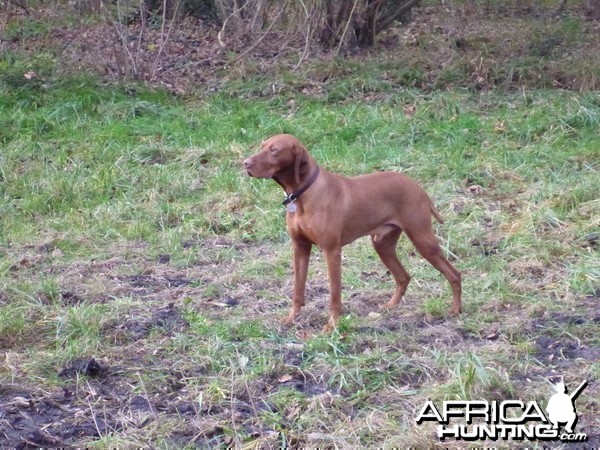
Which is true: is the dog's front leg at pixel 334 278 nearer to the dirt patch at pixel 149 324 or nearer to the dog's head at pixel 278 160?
the dog's head at pixel 278 160

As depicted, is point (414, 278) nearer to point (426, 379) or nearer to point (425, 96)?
point (426, 379)

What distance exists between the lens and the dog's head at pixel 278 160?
599 cm

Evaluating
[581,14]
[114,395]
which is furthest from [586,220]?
[581,14]

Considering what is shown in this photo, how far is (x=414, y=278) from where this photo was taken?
24.4 feet

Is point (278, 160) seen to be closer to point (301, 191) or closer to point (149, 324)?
point (301, 191)

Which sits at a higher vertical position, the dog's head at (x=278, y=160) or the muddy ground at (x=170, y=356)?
the dog's head at (x=278, y=160)

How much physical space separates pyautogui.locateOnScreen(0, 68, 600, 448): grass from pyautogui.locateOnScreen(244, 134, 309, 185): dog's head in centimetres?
100

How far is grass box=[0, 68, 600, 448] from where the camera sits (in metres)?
5.03

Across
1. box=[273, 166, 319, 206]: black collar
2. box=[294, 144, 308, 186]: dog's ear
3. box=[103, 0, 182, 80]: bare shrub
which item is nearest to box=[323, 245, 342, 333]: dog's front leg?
box=[273, 166, 319, 206]: black collar

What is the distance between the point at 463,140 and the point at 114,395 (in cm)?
664

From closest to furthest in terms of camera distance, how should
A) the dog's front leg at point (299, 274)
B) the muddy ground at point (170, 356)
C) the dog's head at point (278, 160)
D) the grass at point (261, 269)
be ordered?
the muddy ground at point (170, 356)
the grass at point (261, 269)
the dog's head at point (278, 160)
the dog's front leg at point (299, 274)

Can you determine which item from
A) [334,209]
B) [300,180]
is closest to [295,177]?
[300,180]

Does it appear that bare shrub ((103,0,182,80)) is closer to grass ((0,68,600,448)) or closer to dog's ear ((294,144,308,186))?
grass ((0,68,600,448))

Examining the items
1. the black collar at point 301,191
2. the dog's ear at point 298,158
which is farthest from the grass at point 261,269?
the dog's ear at point 298,158
